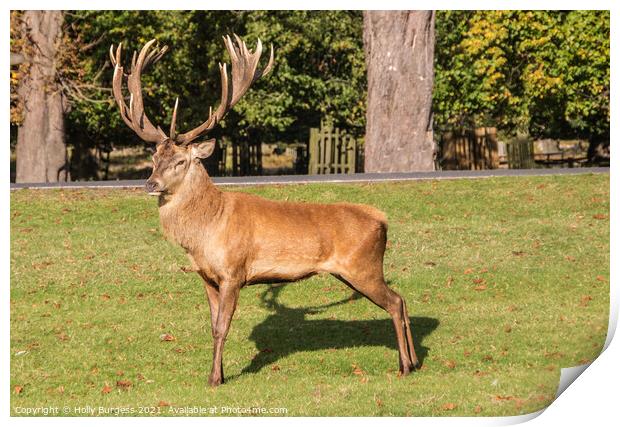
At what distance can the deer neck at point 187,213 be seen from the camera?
992cm

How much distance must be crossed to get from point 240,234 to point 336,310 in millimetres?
4061

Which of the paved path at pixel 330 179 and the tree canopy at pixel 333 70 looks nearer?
the paved path at pixel 330 179

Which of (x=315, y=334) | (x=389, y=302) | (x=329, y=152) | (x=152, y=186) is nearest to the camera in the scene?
(x=152, y=186)

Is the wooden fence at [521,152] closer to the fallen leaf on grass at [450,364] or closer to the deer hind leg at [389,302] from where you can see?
the fallen leaf on grass at [450,364]

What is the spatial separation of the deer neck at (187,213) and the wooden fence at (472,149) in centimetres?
2127

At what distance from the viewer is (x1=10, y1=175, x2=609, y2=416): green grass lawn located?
10.2 meters

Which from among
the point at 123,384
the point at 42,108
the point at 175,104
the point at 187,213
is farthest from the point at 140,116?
the point at 42,108

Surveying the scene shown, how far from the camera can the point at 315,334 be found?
12516 mm

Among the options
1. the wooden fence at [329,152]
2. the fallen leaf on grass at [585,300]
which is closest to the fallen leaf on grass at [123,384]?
the fallen leaf on grass at [585,300]

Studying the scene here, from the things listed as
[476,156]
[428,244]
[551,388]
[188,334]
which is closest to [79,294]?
[188,334]

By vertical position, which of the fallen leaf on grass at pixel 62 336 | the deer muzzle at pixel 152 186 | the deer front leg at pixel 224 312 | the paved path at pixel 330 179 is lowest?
the fallen leaf on grass at pixel 62 336

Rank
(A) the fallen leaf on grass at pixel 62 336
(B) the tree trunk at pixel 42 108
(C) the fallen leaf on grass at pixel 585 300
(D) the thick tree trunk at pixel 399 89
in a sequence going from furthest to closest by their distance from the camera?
(B) the tree trunk at pixel 42 108 < (D) the thick tree trunk at pixel 399 89 < (C) the fallen leaf on grass at pixel 585 300 < (A) the fallen leaf on grass at pixel 62 336

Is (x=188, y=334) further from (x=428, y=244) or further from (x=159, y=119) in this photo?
(x=159, y=119)

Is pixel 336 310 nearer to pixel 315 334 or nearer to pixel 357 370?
pixel 315 334
